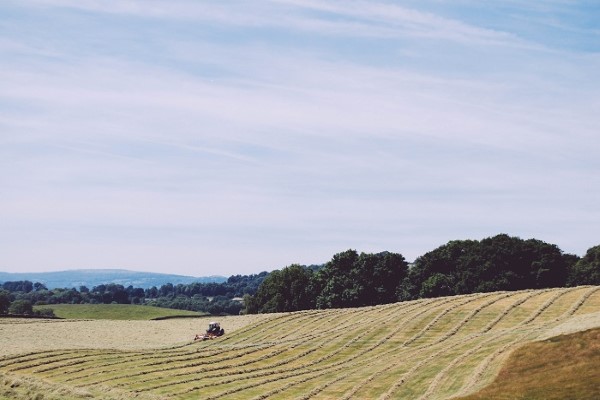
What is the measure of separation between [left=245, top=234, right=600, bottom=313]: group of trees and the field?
4958 cm

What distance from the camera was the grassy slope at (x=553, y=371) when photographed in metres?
44.5

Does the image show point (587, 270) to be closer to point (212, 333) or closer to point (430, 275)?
point (430, 275)

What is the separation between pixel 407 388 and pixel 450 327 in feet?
83.2

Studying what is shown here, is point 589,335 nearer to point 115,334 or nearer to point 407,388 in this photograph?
point 407,388

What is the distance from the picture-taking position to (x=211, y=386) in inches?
2377

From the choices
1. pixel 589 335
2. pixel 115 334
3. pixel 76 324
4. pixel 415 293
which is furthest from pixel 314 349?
pixel 415 293

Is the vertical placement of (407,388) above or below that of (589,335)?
below

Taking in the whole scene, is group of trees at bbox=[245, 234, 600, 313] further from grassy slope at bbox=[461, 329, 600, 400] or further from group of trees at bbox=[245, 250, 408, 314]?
grassy slope at bbox=[461, 329, 600, 400]

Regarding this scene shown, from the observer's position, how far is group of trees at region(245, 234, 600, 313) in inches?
5743

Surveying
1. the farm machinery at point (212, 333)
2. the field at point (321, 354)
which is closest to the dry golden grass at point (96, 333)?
the field at point (321, 354)

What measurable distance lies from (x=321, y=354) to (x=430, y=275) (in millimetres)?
87990

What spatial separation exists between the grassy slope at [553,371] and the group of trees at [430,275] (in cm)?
9076

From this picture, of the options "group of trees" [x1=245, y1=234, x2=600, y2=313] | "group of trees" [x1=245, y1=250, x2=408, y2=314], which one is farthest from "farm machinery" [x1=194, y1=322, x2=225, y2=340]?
"group of trees" [x1=245, y1=234, x2=600, y2=313]

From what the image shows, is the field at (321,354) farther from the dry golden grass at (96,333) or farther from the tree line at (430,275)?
the tree line at (430,275)
